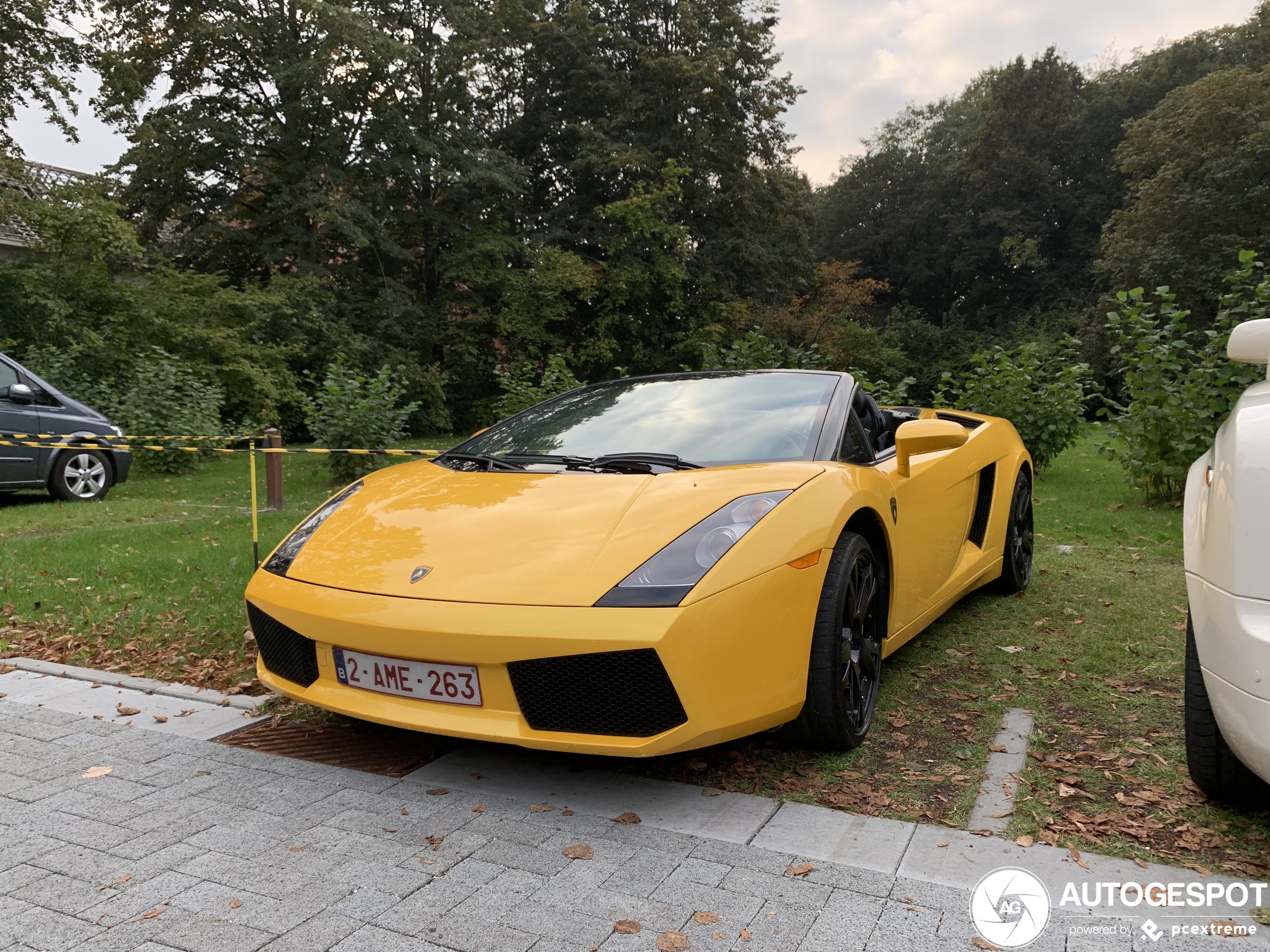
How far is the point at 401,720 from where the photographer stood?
2539 mm

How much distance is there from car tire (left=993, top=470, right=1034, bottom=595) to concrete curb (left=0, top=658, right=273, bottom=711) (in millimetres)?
3686

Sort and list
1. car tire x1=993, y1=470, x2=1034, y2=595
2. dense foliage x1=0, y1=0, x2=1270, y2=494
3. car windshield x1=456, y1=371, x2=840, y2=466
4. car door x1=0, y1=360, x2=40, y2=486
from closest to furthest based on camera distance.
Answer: car windshield x1=456, y1=371, x2=840, y2=466 < car tire x1=993, y1=470, x2=1034, y2=595 < car door x1=0, y1=360, x2=40, y2=486 < dense foliage x1=0, y1=0, x2=1270, y2=494

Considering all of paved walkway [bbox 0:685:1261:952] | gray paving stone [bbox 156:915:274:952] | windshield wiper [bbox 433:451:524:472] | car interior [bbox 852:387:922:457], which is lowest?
paved walkway [bbox 0:685:1261:952]

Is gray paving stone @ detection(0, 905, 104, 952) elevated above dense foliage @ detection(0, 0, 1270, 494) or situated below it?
below

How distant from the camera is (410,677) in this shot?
2.55 metres

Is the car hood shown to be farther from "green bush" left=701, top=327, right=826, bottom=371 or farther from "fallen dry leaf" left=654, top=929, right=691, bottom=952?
"green bush" left=701, top=327, right=826, bottom=371

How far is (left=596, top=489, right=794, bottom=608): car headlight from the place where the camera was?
2398mm

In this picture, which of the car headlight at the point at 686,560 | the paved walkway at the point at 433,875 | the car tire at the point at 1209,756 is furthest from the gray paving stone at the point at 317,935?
the car tire at the point at 1209,756

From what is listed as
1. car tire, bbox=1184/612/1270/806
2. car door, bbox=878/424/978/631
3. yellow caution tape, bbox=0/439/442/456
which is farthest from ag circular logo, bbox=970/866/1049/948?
yellow caution tape, bbox=0/439/442/456

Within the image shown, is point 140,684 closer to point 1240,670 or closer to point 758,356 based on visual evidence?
point 1240,670

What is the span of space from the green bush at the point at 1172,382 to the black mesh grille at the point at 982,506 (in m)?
3.81

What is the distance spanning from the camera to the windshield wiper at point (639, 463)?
311 centimetres

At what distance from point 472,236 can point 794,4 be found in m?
13.0

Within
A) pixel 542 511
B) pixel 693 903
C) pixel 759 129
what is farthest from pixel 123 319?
pixel 759 129
